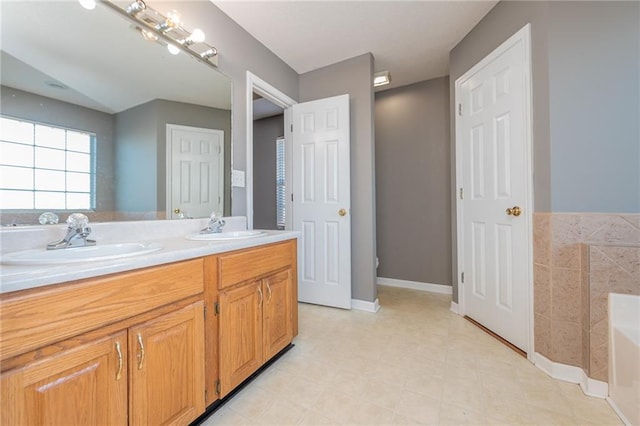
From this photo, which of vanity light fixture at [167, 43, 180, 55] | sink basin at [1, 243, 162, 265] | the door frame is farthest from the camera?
the door frame

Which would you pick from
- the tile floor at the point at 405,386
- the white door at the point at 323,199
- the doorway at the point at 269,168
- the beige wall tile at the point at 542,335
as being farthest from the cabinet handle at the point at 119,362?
the doorway at the point at 269,168

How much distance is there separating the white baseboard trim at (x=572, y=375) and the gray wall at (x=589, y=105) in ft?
2.82

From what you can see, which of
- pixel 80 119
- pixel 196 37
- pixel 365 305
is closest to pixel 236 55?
pixel 196 37

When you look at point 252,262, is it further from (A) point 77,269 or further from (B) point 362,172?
(B) point 362,172

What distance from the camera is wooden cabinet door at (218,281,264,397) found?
3.90ft

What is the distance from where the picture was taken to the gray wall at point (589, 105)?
136 cm

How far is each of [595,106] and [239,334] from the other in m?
2.22

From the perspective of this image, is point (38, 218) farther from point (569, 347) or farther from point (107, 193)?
point (569, 347)

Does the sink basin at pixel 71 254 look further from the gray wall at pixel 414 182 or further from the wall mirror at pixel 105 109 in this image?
the gray wall at pixel 414 182

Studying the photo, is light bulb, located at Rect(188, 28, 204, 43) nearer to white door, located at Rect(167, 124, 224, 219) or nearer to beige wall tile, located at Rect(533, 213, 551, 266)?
white door, located at Rect(167, 124, 224, 219)

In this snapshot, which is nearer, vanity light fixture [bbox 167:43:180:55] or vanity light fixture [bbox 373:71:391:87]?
vanity light fixture [bbox 167:43:180:55]

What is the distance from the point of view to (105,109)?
1259 millimetres

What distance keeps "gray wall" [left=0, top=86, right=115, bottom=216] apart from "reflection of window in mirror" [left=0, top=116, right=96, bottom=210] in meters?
0.02

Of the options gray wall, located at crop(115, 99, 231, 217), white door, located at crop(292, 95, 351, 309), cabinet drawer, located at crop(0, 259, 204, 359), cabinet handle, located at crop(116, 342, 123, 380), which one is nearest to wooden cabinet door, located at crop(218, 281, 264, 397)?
cabinet drawer, located at crop(0, 259, 204, 359)
